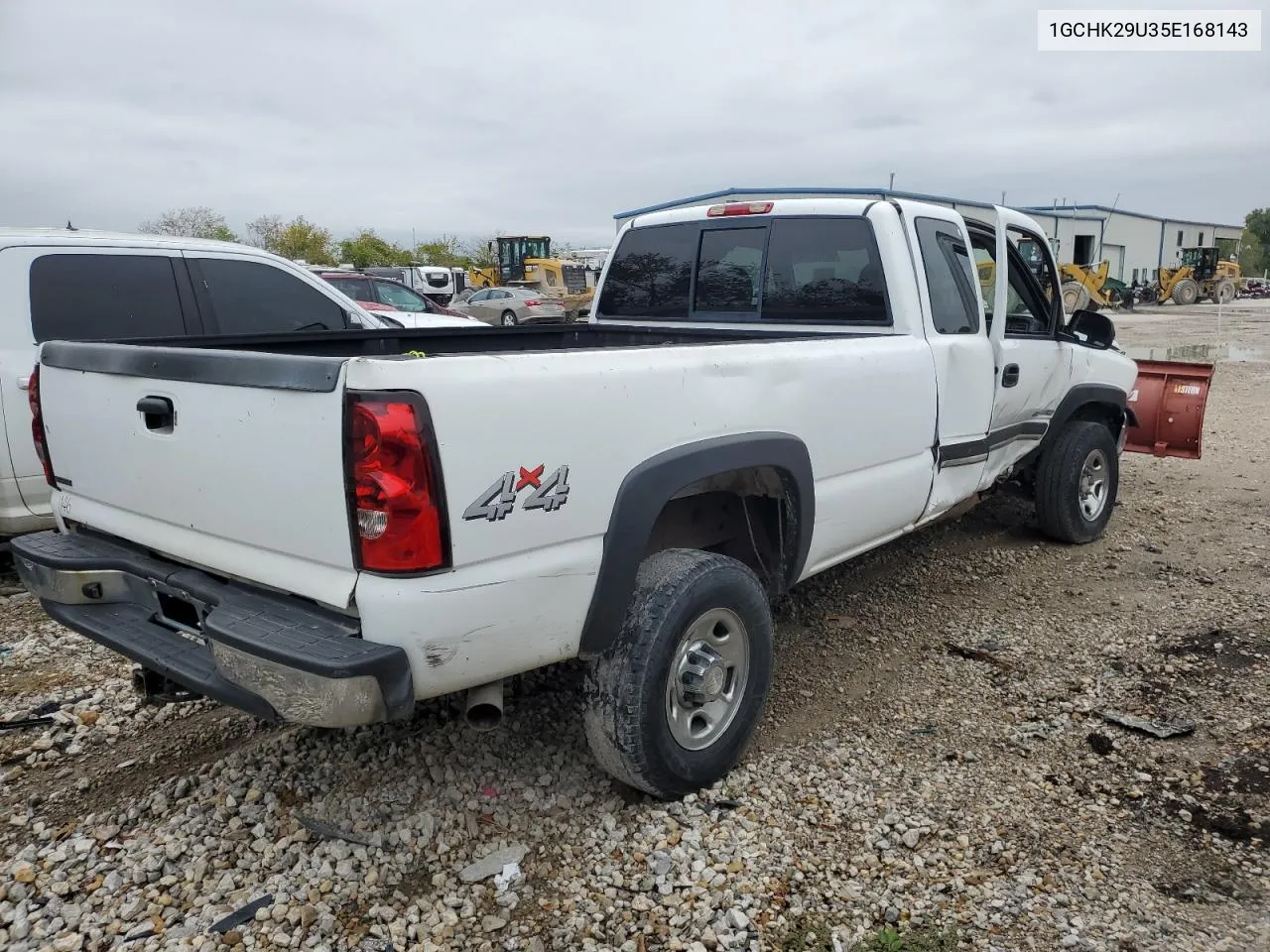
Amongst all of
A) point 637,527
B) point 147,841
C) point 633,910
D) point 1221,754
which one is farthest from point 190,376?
point 1221,754

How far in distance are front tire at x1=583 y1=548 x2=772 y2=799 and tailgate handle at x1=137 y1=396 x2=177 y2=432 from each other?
139cm

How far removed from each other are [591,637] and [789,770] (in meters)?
1.06

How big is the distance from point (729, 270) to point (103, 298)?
3.38 metres

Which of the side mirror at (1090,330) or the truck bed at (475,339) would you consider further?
the side mirror at (1090,330)

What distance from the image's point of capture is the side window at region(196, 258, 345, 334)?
17.9ft

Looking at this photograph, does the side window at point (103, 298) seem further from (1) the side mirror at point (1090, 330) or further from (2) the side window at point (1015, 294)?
(1) the side mirror at point (1090, 330)

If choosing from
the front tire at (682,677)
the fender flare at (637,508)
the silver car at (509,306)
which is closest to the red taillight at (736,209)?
the fender flare at (637,508)

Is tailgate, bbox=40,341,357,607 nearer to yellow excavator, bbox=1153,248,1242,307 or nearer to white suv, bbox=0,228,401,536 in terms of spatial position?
white suv, bbox=0,228,401,536

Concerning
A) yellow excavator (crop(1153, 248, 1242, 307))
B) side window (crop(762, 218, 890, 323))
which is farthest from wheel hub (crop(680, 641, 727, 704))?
yellow excavator (crop(1153, 248, 1242, 307))

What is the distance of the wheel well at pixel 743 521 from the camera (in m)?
3.16

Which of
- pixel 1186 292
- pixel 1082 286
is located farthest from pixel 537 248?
pixel 1082 286

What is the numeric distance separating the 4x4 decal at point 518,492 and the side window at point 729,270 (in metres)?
2.21

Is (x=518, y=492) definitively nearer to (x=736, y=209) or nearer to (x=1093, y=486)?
(x=736, y=209)

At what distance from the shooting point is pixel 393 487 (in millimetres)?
2111
